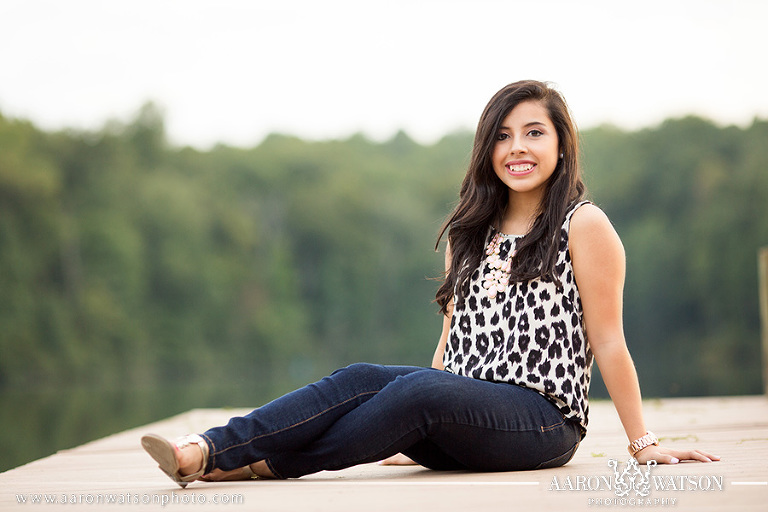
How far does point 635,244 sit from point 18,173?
1905 centimetres

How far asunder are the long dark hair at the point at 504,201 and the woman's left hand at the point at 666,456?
1.47 feet

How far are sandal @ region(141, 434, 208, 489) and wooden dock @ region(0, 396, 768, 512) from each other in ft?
0.13

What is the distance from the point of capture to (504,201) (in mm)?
2406

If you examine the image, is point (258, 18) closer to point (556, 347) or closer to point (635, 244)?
point (635, 244)

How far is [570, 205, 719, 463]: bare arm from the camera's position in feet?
6.82

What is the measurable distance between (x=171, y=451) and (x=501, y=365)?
755 mm

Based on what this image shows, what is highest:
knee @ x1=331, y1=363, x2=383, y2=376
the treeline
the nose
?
the nose

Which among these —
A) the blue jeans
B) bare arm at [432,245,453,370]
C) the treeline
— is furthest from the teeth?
the treeline

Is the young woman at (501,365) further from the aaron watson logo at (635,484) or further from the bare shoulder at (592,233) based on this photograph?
the aaron watson logo at (635,484)

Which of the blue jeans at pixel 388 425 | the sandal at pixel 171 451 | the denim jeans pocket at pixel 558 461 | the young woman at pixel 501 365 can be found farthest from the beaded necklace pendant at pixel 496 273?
the sandal at pixel 171 451

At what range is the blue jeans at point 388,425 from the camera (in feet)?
6.40

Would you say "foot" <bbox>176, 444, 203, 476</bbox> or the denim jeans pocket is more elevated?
"foot" <bbox>176, 444, 203, 476</bbox>

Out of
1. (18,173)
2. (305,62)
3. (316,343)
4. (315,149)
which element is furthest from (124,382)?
(305,62)

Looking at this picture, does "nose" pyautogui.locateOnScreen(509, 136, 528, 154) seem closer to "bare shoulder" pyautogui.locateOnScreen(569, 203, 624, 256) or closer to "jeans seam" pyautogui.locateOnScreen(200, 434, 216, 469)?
"bare shoulder" pyautogui.locateOnScreen(569, 203, 624, 256)
